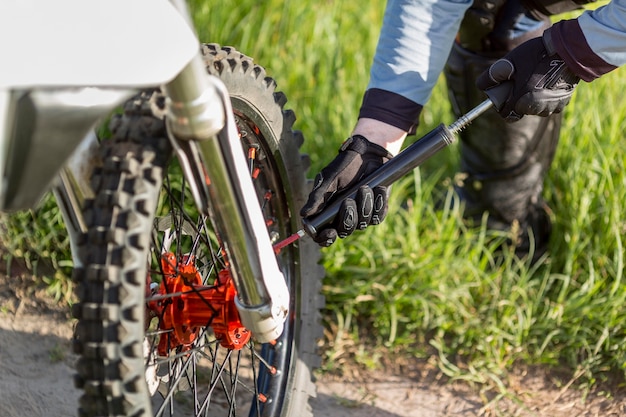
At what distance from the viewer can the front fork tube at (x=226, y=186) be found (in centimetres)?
142

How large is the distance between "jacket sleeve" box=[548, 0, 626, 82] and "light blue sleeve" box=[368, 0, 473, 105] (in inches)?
11.6

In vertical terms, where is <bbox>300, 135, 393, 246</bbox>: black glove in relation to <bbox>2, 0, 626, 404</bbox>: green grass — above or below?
above

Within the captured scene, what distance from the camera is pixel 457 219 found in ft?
9.50

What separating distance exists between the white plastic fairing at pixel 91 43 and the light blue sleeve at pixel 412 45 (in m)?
0.82

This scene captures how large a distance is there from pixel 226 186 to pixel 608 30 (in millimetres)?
912

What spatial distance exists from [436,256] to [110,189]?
1538 mm

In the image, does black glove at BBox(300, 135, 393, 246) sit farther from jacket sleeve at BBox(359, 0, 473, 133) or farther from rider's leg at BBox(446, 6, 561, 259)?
rider's leg at BBox(446, 6, 561, 259)

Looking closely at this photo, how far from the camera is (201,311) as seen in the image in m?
1.77

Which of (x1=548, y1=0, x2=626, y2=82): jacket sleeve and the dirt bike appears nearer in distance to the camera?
the dirt bike

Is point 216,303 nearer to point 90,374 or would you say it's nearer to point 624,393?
point 90,374

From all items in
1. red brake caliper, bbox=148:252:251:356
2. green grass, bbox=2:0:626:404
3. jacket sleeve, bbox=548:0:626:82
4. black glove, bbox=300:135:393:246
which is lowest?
green grass, bbox=2:0:626:404

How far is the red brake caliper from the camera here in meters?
1.77

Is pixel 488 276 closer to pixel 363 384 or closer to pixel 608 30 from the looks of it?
pixel 363 384

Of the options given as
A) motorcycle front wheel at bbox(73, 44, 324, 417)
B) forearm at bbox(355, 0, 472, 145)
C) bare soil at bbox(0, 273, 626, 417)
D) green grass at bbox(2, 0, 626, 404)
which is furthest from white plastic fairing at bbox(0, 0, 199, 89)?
green grass at bbox(2, 0, 626, 404)
